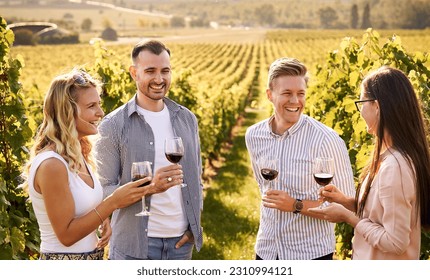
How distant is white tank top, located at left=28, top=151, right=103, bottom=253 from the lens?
2.25 meters

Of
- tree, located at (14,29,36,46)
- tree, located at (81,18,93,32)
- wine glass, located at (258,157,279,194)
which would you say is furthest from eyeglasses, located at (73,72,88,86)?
tree, located at (14,29,36,46)

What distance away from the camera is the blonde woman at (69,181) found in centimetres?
223

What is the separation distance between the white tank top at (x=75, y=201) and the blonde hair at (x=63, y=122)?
0.05 m

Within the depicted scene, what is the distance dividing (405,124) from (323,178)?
0.44 m

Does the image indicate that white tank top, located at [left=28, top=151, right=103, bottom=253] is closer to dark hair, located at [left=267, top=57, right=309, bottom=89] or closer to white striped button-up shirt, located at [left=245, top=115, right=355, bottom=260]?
white striped button-up shirt, located at [left=245, top=115, right=355, bottom=260]

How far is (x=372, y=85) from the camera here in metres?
2.21

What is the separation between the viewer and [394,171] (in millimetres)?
2107

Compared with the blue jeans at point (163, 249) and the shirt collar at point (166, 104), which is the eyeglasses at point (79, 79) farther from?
the blue jeans at point (163, 249)

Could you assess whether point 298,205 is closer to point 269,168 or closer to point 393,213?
point 269,168

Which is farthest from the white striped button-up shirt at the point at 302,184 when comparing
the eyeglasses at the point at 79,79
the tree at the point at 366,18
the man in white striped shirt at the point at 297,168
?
the tree at the point at 366,18

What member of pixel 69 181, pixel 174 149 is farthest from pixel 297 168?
pixel 69 181

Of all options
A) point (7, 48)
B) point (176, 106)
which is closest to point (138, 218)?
point (176, 106)

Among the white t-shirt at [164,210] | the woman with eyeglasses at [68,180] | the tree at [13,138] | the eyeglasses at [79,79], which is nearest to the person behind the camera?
the woman with eyeglasses at [68,180]

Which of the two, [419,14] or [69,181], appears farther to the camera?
[419,14]
